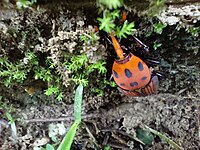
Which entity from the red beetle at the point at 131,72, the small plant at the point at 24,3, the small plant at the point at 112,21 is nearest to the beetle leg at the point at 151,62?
the red beetle at the point at 131,72

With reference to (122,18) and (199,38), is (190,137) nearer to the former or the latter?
(199,38)

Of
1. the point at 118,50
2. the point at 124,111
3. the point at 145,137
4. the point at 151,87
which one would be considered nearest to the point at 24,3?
the point at 118,50

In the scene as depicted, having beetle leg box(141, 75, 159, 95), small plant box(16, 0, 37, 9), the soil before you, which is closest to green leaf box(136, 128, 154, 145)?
the soil

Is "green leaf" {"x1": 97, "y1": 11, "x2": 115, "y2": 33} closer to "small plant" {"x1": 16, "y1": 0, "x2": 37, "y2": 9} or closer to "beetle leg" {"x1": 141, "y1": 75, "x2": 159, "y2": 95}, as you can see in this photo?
"small plant" {"x1": 16, "y1": 0, "x2": 37, "y2": 9}

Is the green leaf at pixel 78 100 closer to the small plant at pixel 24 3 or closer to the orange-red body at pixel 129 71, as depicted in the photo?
the orange-red body at pixel 129 71

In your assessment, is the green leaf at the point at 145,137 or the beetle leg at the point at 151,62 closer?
the beetle leg at the point at 151,62

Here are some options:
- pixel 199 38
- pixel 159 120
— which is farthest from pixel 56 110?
pixel 199 38

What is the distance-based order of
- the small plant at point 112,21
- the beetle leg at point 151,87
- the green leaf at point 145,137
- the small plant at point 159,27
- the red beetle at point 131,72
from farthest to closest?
the green leaf at point 145,137
the beetle leg at point 151,87
the red beetle at point 131,72
the small plant at point 159,27
the small plant at point 112,21

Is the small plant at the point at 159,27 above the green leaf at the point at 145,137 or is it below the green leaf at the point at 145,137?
above

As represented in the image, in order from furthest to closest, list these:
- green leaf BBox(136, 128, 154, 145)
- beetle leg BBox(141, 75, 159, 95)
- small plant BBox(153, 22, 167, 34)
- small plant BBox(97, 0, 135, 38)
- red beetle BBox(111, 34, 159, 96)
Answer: green leaf BBox(136, 128, 154, 145), beetle leg BBox(141, 75, 159, 95), red beetle BBox(111, 34, 159, 96), small plant BBox(153, 22, 167, 34), small plant BBox(97, 0, 135, 38)
